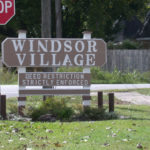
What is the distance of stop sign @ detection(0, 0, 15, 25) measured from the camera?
32.2ft

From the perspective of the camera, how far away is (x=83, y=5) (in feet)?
98.9

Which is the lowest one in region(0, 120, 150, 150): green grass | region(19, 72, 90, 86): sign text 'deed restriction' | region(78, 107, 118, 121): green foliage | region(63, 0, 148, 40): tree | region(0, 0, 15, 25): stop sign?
region(0, 120, 150, 150): green grass

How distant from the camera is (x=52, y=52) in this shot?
1091 cm

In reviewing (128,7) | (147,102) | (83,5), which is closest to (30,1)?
(83,5)

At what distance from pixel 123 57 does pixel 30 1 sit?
7.68m

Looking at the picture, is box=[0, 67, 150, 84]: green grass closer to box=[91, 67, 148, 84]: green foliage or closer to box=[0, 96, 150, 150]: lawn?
box=[91, 67, 148, 84]: green foliage

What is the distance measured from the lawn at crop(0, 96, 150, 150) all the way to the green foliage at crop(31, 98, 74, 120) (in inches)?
28.2

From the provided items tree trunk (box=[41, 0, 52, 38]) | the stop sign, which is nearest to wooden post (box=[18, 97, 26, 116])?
the stop sign

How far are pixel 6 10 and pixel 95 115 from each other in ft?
10.9

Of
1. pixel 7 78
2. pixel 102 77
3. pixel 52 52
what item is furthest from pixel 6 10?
pixel 102 77

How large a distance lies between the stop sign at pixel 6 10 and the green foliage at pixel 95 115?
2956 mm

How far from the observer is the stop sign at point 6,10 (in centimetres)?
983

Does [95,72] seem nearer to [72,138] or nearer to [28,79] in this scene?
[28,79]

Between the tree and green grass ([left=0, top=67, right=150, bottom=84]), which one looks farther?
the tree
